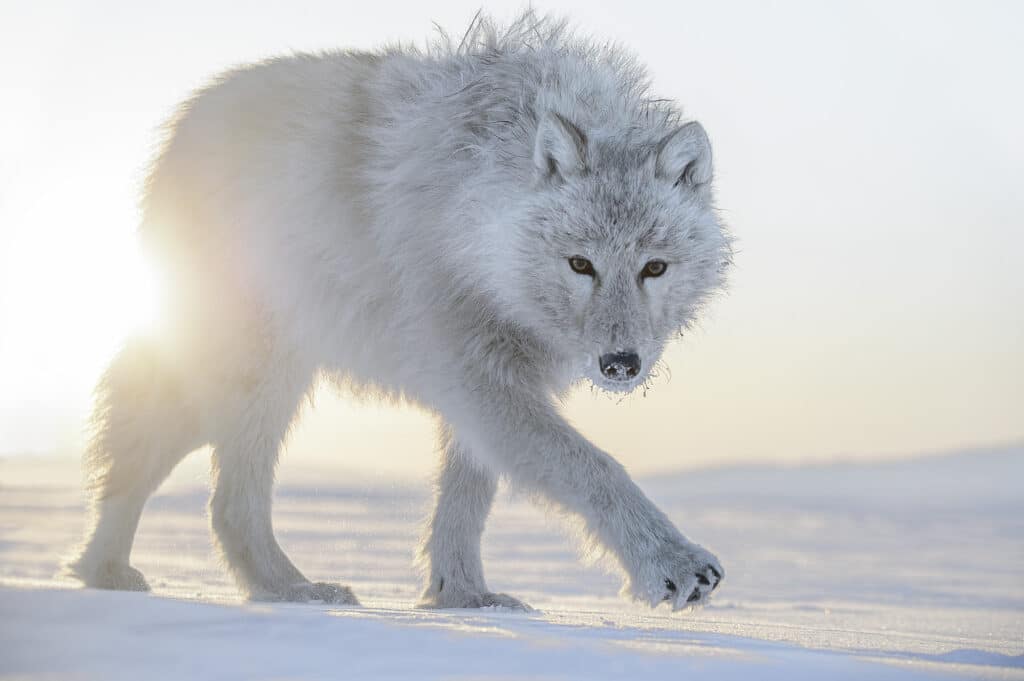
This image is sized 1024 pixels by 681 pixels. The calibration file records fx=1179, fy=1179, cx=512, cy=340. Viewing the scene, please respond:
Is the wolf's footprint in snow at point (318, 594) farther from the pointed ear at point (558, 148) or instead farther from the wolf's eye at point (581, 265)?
the pointed ear at point (558, 148)

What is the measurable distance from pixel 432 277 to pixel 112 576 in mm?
2220

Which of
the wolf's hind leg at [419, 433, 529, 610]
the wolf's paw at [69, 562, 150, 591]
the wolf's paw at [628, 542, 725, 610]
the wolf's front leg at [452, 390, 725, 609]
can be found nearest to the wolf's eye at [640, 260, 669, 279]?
the wolf's front leg at [452, 390, 725, 609]

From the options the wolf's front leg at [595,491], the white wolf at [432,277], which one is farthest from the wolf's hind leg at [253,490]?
the wolf's front leg at [595,491]

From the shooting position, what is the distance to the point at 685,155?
4.84 m

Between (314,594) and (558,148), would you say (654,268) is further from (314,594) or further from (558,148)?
(314,594)

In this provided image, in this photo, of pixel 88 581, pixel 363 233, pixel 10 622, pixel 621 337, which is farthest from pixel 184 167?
pixel 10 622

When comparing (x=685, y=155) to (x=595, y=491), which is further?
(x=685, y=155)

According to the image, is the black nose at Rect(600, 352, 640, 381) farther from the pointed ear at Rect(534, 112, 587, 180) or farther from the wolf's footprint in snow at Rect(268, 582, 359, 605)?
the wolf's footprint in snow at Rect(268, 582, 359, 605)

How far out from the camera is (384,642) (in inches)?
129

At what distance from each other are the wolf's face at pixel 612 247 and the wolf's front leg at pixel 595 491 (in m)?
0.29

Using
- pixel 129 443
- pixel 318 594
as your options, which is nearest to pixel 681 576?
pixel 318 594

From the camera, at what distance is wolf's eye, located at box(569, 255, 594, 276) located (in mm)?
4637

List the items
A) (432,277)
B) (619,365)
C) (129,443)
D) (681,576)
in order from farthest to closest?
(129,443)
(432,277)
(619,365)
(681,576)

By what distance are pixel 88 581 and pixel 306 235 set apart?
1.98 m
